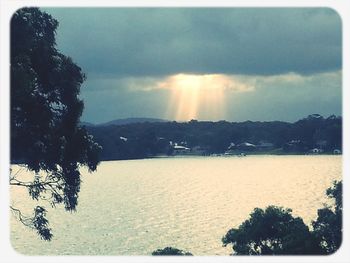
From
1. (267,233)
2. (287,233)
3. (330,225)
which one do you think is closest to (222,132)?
(267,233)

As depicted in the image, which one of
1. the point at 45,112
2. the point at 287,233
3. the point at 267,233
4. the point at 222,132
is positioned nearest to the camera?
the point at 45,112

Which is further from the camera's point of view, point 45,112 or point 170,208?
point 170,208

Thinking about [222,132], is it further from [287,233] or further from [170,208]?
[170,208]

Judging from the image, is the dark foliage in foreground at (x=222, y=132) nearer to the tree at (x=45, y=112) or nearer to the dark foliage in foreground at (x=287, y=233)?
the tree at (x=45, y=112)

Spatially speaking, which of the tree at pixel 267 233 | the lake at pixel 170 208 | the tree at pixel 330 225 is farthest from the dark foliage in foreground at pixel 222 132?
the tree at pixel 267 233

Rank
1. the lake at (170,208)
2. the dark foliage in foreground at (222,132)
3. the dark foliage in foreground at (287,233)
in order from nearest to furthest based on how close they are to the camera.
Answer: the dark foliage in foreground at (287,233) < the dark foliage in foreground at (222,132) < the lake at (170,208)

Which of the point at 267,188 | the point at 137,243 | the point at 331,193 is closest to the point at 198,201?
the point at 267,188

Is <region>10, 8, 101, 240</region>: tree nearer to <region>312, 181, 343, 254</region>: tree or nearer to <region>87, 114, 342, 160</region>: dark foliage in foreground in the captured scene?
<region>87, 114, 342, 160</region>: dark foliage in foreground
